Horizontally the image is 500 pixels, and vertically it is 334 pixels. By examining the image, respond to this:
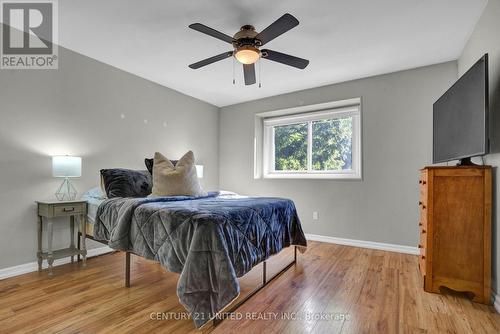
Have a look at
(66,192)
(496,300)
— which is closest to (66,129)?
(66,192)

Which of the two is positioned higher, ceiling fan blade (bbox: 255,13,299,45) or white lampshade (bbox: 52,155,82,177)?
ceiling fan blade (bbox: 255,13,299,45)

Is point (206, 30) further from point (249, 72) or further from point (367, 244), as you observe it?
point (367, 244)

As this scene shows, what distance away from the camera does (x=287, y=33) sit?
243cm

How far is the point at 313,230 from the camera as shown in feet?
12.5

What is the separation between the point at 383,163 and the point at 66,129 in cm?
385

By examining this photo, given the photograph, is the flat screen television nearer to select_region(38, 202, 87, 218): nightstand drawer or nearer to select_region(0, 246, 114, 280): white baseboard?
select_region(38, 202, 87, 218): nightstand drawer

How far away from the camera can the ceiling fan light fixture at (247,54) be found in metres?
2.12

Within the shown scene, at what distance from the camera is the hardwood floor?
1610 mm

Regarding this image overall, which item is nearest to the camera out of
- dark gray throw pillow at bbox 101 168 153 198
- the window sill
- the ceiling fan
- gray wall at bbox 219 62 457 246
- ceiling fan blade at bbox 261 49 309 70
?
the ceiling fan

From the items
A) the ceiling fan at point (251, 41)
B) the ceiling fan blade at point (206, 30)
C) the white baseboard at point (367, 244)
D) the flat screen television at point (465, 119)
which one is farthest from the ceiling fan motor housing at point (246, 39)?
the white baseboard at point (367, 244)

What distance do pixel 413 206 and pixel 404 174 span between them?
0.41 meters

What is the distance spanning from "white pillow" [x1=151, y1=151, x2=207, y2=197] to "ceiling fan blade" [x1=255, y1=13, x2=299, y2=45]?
151 cm

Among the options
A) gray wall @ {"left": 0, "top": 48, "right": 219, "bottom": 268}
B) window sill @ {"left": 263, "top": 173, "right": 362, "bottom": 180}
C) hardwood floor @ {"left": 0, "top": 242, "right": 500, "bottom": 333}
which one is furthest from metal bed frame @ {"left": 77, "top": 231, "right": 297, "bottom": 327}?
window sill @ {"left": 263, "top": 173, "right": 362, "bottom": 180}

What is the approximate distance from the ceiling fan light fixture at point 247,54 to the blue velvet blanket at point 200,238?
128 centimetres
